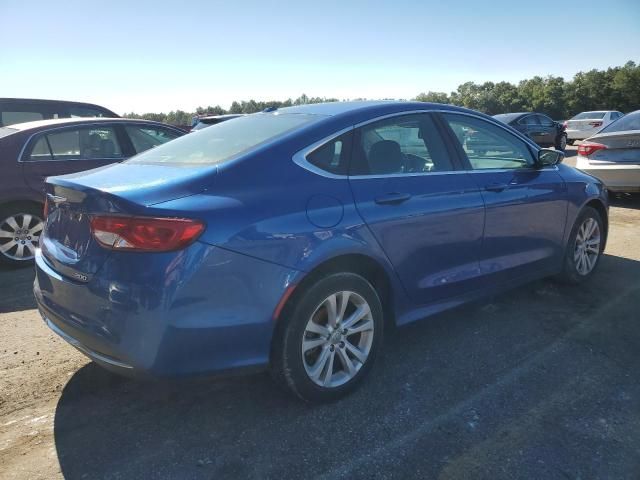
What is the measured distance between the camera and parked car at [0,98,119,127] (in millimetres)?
8250

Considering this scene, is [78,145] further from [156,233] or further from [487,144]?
[487,144]

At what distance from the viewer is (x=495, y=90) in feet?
212

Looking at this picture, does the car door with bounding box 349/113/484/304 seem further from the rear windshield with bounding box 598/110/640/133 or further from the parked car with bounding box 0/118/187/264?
the rear windshield with bounding box 598/110/640/133

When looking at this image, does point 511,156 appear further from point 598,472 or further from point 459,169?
point 598,472

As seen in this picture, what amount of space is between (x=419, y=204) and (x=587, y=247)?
2492 millimetres

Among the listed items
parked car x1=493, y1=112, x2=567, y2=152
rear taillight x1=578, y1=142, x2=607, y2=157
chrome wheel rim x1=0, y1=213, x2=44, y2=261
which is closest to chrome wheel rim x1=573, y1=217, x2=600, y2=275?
rear taillight x1=578, y1=142, x2=607, y2=157

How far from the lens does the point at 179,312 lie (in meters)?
2.21

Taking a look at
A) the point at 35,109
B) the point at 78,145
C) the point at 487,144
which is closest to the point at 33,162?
the point at 78,145

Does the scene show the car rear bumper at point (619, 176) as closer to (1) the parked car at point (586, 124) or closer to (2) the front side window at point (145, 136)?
(2) the front side window at point (145, 136)

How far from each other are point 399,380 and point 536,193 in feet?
6.37

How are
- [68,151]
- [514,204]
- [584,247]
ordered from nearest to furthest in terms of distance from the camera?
1. [514,204]
2. [584,247]
3. [68,151]

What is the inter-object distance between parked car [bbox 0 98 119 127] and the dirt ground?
600 centimetres

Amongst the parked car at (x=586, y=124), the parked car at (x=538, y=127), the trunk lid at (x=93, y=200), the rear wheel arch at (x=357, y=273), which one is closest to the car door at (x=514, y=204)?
the rear wheel arch at (x=357, y=273)

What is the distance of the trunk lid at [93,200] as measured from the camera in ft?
7.58
